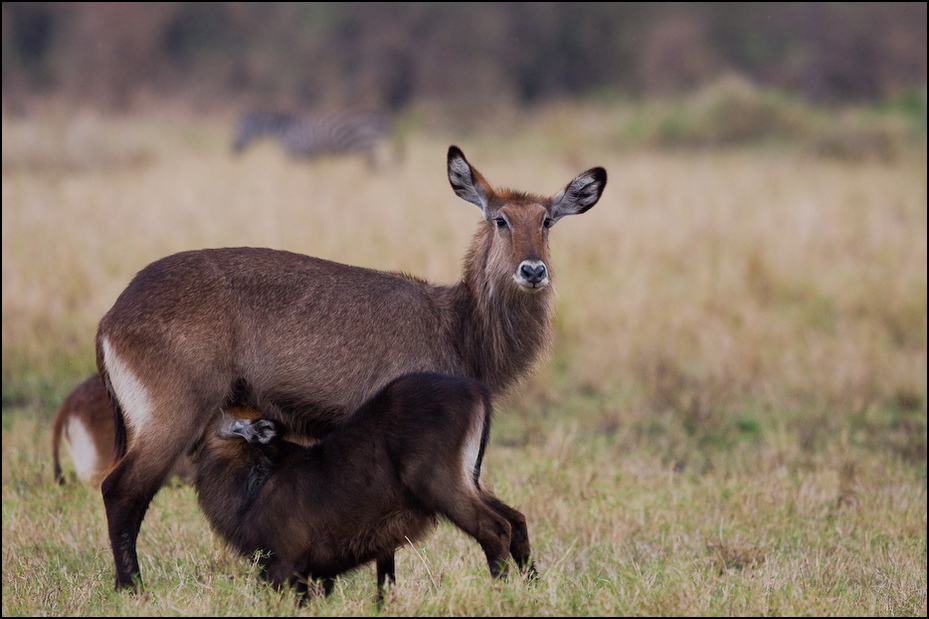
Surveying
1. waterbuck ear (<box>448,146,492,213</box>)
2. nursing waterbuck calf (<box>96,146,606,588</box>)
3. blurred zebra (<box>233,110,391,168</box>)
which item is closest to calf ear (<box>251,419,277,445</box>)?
nursing waterbuck calf (<box>96,146,606,588</box>)

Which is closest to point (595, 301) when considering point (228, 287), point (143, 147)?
point (228, 287)

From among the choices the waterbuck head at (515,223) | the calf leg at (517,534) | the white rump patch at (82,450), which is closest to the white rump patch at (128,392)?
the calf leg at (517,534)

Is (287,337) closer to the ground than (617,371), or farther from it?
farther from it

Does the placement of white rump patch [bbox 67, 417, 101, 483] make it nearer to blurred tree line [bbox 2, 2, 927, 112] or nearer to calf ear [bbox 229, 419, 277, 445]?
calf ear [bbox 229, 419, 277, 445]

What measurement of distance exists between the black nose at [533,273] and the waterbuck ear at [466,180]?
0.54 meters

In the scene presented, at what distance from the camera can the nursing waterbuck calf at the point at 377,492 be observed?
3480 millimetres

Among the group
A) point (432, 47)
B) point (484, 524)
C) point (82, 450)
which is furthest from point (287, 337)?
point (432, 47)

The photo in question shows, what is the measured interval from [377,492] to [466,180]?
1.54 meters

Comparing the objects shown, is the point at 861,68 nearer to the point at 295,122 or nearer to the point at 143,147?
the point at 295,122

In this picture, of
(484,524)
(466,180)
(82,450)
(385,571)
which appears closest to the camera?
(484,524)

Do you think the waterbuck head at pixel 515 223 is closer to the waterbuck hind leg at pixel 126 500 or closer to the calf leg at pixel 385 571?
the calf leg at pixel 385 571

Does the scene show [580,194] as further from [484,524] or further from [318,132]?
[318,132]

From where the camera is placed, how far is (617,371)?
7625mm

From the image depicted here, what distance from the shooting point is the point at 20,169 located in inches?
504
